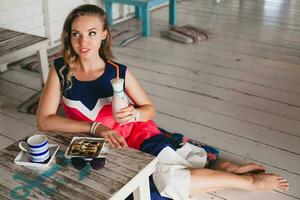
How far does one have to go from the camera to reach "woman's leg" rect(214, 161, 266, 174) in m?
1.66

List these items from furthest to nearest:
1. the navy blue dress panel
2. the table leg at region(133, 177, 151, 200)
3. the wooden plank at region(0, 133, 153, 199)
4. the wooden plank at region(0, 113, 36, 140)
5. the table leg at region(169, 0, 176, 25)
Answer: the table leg at region(169, 0, 176, 25) → the wooden plank at region(0, 113, 36, 140) → the navy blue dress panel → the table leg at region(133, 177, 151, 200) → the wooden plank at region(0, 133, 153, 199)

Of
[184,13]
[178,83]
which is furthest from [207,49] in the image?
[184,13]

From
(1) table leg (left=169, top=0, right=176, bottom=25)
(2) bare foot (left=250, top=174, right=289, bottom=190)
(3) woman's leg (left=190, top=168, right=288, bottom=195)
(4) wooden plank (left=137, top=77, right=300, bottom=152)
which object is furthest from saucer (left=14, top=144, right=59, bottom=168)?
(1) table leg (left=169, top=0, right=176, bottom=25)

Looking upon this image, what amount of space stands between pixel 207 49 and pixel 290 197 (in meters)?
1.71

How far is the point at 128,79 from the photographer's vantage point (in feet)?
4.67

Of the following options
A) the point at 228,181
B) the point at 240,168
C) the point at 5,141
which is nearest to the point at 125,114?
the point at 228,181

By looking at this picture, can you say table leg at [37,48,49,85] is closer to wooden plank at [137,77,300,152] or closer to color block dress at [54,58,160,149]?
wooden plank at [137,77,300,152]

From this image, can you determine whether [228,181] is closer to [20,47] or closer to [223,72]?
[223,72]

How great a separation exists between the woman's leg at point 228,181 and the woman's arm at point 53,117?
46 cm

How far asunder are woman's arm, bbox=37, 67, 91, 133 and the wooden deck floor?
2.04 ft

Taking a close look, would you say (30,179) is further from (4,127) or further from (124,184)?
(4,127)

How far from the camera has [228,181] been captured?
1.54m

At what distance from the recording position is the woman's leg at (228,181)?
4.83 feet

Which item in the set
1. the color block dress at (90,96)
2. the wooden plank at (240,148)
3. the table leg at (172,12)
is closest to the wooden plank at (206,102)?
the wooden plank at (240,148)
